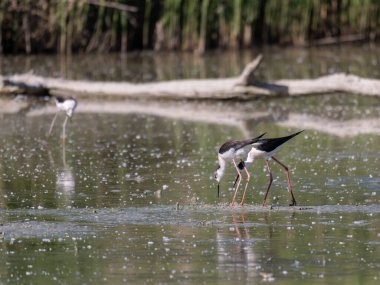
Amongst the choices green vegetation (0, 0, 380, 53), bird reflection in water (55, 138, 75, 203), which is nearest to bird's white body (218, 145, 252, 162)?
bird reflection in water (55, 138, 75, 203)

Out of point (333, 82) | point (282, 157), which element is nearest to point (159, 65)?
point (333, 82)

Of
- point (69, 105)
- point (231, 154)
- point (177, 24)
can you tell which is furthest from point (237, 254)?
point (177, 24)

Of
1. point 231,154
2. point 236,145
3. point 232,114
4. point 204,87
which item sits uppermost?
point 236,145

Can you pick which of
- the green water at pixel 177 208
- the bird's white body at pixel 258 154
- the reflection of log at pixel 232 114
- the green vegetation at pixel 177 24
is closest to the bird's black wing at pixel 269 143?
the bird's white body at pixel 258 154

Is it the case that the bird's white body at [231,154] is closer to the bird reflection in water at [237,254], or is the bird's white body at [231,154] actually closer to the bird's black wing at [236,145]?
the bird's black wing at [236,145]

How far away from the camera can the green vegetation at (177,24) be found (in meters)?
27.2

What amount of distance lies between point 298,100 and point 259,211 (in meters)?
10.2

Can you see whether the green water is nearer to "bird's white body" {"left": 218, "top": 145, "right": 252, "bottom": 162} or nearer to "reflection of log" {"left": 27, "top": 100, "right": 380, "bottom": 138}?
"reflection of log" {"left": 27, "top": 100, "right": 380, "bottom": 138}

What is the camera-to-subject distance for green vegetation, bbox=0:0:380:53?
1072 inches

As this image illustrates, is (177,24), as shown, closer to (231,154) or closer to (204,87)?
(204,87)

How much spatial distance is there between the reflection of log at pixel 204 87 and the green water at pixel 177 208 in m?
0.60

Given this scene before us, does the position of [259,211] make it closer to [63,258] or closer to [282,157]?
[63,258]

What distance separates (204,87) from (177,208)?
8.76 m

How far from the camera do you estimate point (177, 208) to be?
10.6m
